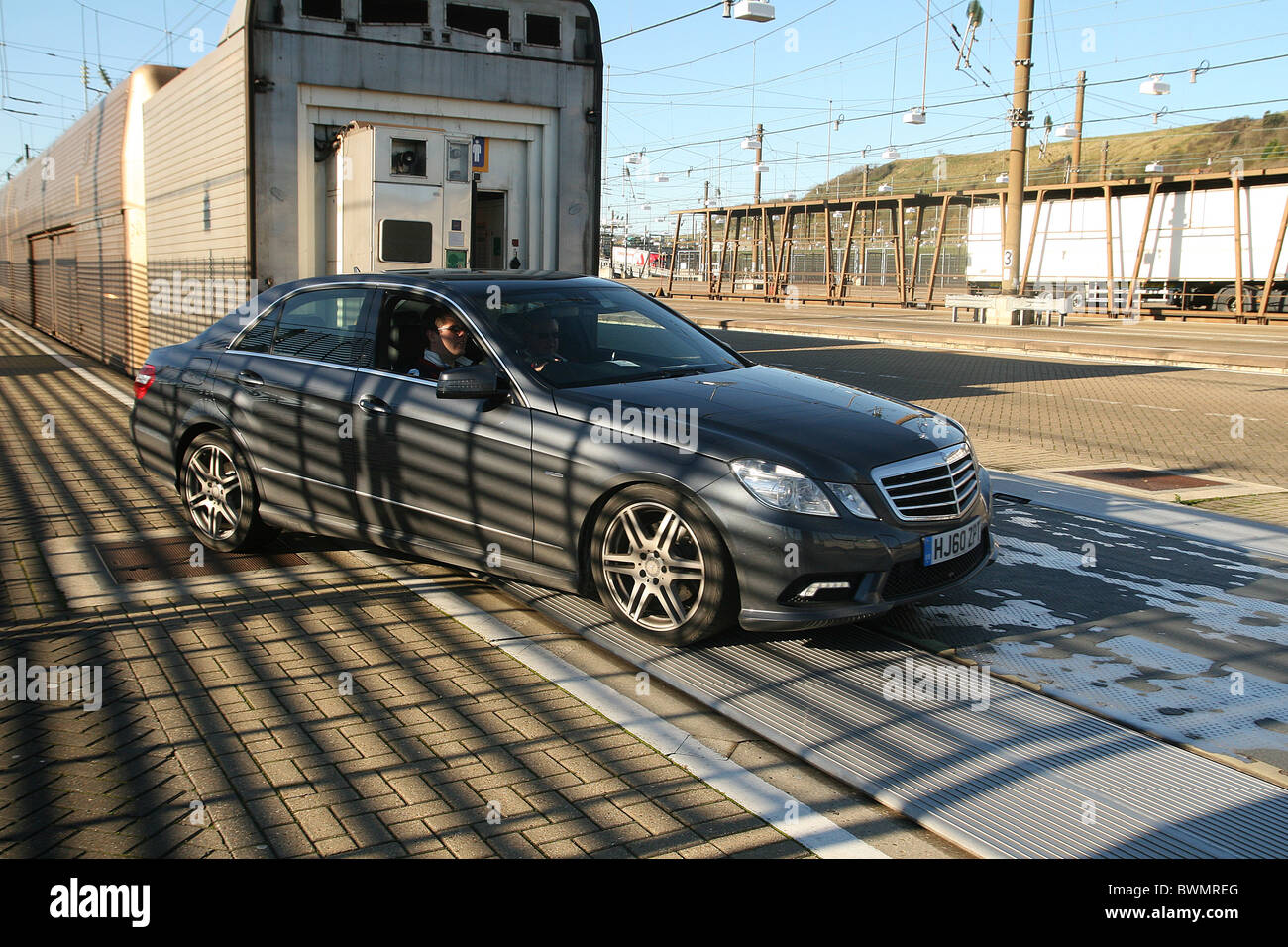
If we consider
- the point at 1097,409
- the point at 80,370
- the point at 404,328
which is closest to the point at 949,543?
the point at 404,328

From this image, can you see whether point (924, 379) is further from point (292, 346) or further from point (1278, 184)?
point (1278, 184)

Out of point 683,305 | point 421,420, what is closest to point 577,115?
point 421,420

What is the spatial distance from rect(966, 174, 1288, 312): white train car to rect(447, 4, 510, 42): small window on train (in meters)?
25.8

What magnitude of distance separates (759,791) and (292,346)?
3953mm

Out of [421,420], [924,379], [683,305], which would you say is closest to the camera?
[421,420]

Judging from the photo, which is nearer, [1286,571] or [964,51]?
[1286,571]

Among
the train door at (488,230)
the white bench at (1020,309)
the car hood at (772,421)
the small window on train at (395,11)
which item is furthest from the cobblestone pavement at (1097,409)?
the white bench at (1020,309)

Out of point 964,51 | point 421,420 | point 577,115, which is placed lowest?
point 421,420

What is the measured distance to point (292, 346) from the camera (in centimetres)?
632

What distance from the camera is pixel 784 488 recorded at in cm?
455

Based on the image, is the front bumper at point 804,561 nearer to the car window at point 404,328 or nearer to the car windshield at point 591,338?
the car windshield at point 591,338

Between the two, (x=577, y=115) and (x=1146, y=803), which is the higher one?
(x=577, y=115)
